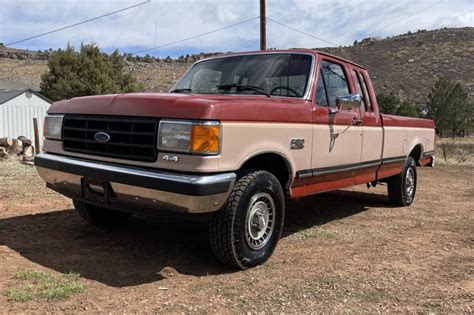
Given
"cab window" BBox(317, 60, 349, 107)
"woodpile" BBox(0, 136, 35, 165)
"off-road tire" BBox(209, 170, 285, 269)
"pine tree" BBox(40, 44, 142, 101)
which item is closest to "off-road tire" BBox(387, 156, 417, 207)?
"cab window" BBox(317, 60, 349, 107)

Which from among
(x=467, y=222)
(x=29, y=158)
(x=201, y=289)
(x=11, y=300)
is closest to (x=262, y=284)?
(x=201, y=289)

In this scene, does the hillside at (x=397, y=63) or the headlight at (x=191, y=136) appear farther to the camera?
the hillside at (x=397, y=63)

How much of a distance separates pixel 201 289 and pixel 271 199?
1.07 meters

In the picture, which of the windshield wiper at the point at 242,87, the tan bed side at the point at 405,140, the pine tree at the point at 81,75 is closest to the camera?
the windshield wiper at the point at 242,87

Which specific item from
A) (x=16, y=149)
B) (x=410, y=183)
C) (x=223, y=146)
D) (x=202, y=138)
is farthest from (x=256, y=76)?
(x=16, y=149)

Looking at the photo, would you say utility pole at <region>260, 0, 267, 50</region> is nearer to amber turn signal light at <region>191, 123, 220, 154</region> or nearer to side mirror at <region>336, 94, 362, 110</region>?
side mirror at <region>336, 94, 362, 110</region>

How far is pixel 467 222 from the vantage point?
650cm

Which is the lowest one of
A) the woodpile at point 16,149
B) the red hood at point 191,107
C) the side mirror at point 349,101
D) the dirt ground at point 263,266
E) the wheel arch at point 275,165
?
the woodpile at point 16,149

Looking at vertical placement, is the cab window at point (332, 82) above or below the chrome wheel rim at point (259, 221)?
above

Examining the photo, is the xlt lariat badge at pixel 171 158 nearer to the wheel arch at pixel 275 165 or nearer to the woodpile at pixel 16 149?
the wheel arch at pixel 275 165

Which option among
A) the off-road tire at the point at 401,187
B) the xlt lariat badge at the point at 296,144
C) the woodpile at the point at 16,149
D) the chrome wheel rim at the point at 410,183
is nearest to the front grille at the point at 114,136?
the xlt lariat badge at the point at 296,144

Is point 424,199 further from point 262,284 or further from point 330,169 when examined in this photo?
point 262,284

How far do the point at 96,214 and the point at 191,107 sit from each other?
2.42 m

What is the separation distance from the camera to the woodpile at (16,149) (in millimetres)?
14906
